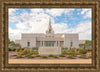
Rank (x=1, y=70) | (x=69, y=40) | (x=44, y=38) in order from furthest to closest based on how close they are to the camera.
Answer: (x=44, y=38), (x=69, y=40), (x=1, y=70)

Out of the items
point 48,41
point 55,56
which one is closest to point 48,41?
point 48,41

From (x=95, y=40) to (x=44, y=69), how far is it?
11.8ft

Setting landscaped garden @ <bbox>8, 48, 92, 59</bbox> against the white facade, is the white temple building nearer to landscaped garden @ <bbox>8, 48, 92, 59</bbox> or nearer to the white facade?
the white facade

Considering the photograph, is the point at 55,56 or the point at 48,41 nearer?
the point at 55,56

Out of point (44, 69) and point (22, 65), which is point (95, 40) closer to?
point (44, 69)

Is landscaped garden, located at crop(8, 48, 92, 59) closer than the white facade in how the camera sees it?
Yes

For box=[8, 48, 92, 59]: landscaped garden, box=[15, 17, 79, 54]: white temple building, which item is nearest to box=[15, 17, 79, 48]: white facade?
box=[15, 17, 79, 54]: white temple building

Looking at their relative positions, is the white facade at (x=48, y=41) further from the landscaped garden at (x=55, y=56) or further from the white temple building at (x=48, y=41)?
the landscaped garden at (x=55, y=56)

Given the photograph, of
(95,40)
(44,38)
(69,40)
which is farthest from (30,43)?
(95,40)

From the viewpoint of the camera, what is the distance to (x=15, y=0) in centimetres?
478

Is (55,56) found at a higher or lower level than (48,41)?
lower

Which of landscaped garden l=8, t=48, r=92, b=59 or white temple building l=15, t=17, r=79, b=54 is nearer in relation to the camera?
landscaped garden l=8, t=48, r=92, b=59

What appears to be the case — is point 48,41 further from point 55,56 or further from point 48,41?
point 55,56

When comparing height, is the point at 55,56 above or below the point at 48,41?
below
